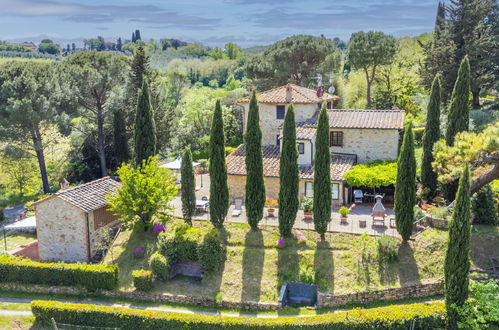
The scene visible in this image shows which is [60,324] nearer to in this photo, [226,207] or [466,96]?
→ [226,207]

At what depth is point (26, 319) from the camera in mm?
22078

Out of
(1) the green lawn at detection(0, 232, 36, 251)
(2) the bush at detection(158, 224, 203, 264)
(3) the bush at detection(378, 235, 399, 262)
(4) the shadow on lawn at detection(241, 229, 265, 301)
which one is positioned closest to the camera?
(4) the shadow on lawn at detection(241, 229, 265, 301)

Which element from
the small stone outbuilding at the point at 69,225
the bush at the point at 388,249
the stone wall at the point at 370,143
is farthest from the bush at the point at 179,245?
the stone wall at the point at 370,143

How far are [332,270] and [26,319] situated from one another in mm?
15616

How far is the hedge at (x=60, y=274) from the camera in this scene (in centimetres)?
2403

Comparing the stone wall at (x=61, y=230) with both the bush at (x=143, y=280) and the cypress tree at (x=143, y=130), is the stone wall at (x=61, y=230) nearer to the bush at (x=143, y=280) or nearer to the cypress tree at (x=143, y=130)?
the bush at (x=143, y=280)

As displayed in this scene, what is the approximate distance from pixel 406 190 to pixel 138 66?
29147 millimetres

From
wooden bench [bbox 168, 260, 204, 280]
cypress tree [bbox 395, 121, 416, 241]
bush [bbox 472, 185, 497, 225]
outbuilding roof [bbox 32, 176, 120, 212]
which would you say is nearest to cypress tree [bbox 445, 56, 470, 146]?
bush [bbox 472, 185, 497, 225]

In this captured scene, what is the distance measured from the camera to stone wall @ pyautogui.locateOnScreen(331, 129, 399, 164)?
34.2m

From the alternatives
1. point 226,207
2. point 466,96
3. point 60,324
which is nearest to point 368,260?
point 226,207

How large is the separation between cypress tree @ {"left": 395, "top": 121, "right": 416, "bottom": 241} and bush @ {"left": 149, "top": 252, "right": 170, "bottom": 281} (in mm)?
12873

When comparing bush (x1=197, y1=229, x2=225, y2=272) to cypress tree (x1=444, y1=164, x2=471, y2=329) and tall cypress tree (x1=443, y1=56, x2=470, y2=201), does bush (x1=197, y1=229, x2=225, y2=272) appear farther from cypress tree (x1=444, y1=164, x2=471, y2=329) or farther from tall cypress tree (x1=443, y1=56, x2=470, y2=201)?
tall cypress tree (x1=443, y1=56, x2=470, y2=201)

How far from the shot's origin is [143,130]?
32.1 meters

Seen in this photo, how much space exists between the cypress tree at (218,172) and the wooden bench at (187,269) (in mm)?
3325
